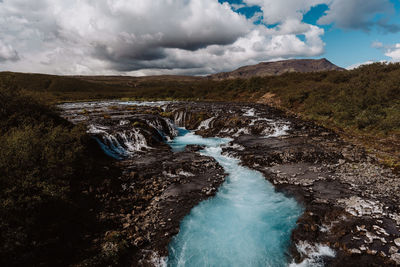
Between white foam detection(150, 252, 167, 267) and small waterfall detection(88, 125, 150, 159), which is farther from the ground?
small waterfall detection(88, 125, 150, 159)

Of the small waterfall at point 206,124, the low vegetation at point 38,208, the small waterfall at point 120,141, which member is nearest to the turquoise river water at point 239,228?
the low vegetation at point 38,208

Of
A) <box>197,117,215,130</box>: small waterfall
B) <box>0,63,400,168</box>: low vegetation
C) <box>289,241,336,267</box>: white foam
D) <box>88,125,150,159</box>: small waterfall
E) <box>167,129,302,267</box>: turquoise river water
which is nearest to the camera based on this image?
<box>289,241,336,267</box>: white foam

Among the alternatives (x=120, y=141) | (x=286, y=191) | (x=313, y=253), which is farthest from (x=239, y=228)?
(x=120, y=141)

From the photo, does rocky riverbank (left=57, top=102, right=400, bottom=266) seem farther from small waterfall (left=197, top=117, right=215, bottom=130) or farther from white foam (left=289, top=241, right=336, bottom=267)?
small waterfall (left=197, top=117, right=215, bottom=130)

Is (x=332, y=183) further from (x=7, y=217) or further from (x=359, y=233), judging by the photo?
(x=7, y=217)

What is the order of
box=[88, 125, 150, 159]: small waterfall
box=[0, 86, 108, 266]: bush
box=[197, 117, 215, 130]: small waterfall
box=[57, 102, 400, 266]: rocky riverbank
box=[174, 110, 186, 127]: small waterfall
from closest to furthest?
box=[0, 86, 108, 266]: bush < box=[57, 102, 400, 266]: rocky riverbank < box=[88, 125, 150, 159]: small waterfall < box=[197, 117, 215, 130]: small waterfall < box=[174, 110, 186, 127]: small waterfall

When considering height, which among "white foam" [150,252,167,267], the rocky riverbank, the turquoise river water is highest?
the rocky riverbank

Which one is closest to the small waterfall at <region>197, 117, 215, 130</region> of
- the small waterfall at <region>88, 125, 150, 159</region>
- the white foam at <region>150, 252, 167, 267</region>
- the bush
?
the small waterfall at <region>88, 125, 150, 159</region>

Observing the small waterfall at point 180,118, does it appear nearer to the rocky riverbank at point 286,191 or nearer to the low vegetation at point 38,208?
the rocky riverbank at point 286,191

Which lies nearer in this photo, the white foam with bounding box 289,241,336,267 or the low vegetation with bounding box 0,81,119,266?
the low vegetation with bounding box 0,81,119,266
